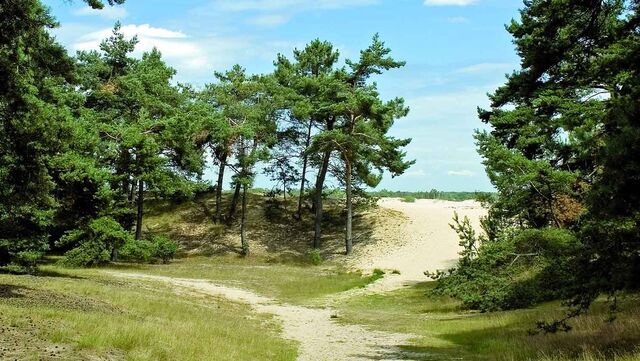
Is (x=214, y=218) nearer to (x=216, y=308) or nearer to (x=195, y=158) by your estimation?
(x=195, y=158)

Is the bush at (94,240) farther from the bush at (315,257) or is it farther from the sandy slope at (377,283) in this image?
the bush at (315,257)

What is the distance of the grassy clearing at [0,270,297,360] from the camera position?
10875 mm

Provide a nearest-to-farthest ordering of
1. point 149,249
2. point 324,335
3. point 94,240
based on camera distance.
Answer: point 324,335, point 94,240, point 149,249

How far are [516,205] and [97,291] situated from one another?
17435 millimetres

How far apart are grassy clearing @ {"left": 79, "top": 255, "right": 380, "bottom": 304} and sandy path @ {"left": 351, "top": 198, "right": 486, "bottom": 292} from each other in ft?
9.28

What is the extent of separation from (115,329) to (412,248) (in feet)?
135

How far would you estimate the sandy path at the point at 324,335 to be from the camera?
1477 cm

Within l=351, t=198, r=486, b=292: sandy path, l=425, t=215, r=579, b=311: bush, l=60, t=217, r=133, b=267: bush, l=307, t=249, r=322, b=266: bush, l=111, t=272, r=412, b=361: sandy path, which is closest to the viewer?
l=111, t=272, r=412, b=361: sandy path

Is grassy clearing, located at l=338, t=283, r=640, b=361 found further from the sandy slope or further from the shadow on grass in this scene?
the sandy slope

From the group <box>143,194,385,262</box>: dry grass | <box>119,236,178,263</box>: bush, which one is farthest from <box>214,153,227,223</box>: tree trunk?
<box>119,236,178,263</box>: bush

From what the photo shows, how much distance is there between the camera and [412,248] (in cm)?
5100

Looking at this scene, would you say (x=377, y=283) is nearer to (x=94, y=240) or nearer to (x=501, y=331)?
(x=94, y=240)

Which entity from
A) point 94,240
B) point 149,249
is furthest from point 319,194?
point 94,240

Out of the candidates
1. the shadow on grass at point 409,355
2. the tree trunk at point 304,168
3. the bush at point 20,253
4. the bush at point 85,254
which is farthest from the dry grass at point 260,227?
the shadow on grass at point 409,355
